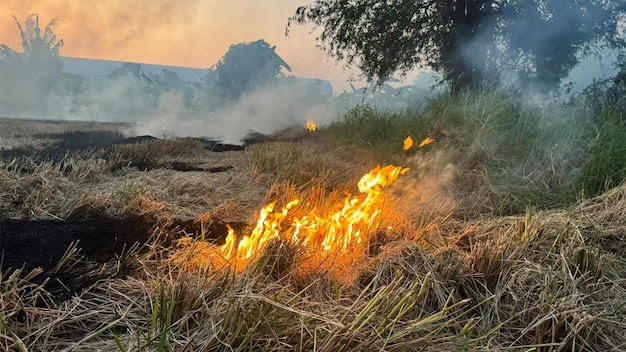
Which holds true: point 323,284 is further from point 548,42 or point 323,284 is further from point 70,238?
point 548,42

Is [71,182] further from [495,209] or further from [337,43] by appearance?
[337,43]

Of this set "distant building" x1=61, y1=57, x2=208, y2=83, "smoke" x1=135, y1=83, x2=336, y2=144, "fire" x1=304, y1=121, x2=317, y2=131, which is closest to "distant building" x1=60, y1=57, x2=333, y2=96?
"distant building" x1=61, y1=57, x2=208, y2=83

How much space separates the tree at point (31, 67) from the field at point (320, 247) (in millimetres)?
492

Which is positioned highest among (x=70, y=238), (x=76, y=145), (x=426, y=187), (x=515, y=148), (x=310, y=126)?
(x=310, y=126)

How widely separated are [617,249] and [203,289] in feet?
8.31

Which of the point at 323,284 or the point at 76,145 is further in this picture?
the point at 76,145

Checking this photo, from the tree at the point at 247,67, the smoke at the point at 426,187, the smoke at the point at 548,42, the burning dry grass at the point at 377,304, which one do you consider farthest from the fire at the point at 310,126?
the burning dry grass at the point at 377,304

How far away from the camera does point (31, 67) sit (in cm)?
331

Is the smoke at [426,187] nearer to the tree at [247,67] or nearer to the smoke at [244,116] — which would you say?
the tree at [247,67]

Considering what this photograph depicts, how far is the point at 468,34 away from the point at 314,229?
4.32 metres

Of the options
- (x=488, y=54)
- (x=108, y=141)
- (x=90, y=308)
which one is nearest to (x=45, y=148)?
(x=108, y=141)

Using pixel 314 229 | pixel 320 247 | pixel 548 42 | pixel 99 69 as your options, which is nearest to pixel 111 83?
pixel 99 69

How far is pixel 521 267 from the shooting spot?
227 centimetres

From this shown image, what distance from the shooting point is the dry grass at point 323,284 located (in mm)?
1567
